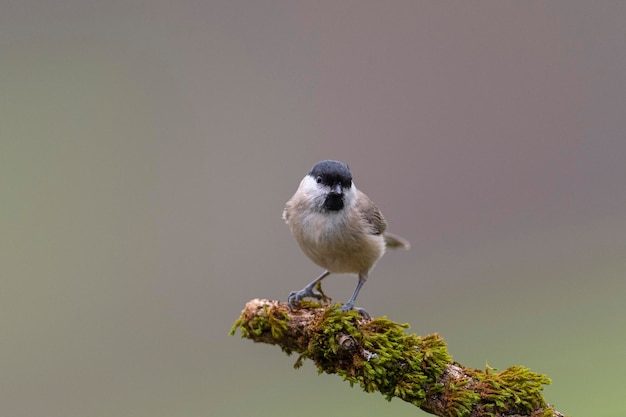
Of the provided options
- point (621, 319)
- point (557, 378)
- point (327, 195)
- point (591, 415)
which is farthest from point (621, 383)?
point (327, 195)

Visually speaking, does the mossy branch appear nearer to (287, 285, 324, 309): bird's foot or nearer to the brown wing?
(287, 285, 324, 309): bird's foot

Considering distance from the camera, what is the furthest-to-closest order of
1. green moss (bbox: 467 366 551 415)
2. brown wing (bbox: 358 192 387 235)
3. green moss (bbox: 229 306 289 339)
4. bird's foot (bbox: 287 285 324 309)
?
brown wing (bbox: 358 192 387 235) < bird's foot (bbox: 287 285 324 309) < green moss (bbox: 229 306 289 339) < green moss (bbox: 467 366 551 415)

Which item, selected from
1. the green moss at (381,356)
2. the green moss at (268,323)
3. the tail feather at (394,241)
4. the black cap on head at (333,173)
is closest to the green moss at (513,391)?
the green moss at (381,356)

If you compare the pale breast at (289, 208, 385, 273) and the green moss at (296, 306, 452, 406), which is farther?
the pale breast at (289, 208, 385, 273)

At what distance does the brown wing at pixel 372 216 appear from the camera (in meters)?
3.99

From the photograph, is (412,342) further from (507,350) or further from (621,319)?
(621,319)

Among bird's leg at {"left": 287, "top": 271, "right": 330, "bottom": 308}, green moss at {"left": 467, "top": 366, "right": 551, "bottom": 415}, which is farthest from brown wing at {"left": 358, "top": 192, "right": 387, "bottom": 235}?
green moss at {"left": 467, "top": 366, "right": 551, "bottom": 415}

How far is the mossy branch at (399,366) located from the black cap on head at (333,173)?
91 centimetres

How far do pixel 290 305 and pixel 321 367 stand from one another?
16.9 inches

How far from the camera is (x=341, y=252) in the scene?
383cm

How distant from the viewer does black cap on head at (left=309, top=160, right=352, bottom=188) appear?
3740 mm

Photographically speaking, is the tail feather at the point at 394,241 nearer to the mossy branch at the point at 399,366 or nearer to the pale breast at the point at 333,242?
the pale breast at the point at 333,242

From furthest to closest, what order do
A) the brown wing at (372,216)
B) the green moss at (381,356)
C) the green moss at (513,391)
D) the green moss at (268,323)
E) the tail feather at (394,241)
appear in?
the tail feather at (394,241), the brown wing at (372,216), the green moss at (268,323), the green moss at (381,356), the green moss at (513,391)

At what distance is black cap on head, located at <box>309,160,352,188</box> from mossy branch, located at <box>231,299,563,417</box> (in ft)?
3.00
